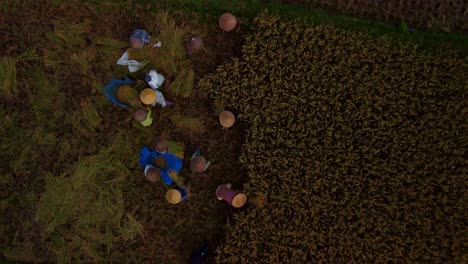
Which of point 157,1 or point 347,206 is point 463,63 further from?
point 157,1

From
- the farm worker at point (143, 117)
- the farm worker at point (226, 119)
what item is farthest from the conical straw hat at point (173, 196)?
the farm worker at point (226, 119)

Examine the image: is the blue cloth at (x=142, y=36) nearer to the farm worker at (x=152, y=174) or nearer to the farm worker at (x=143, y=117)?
the farm worker at (x=143, y=117)

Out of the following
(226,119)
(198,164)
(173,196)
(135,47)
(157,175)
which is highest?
(135,47)

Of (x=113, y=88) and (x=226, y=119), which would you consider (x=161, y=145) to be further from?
(x=113, y=88)

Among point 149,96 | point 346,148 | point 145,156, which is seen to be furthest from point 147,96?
point 346,148

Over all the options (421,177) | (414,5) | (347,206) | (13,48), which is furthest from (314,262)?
(13,48)

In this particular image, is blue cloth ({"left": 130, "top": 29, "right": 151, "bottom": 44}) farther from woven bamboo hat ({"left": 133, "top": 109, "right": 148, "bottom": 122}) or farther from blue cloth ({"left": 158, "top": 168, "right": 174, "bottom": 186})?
blue cloth ({"left": 158, "top": 168, "right": 174, "bottom": 186})
